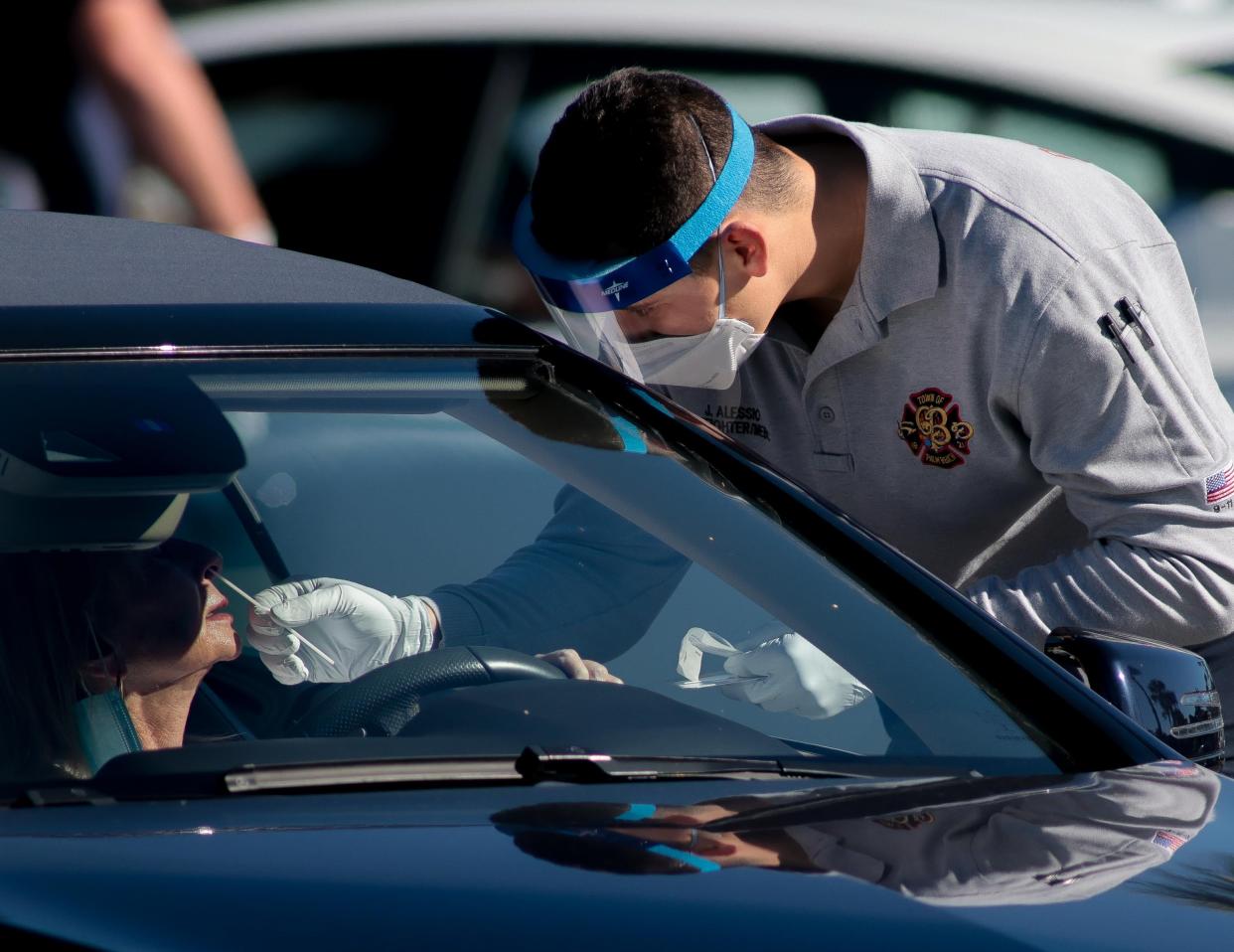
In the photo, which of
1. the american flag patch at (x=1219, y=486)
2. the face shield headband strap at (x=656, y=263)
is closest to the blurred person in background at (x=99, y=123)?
the face shield headband strap at (x=656, y=263)

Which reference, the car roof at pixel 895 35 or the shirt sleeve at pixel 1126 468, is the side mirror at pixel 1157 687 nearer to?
the shirt sleeve at pixel 1126 468

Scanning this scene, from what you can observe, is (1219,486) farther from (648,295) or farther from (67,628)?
(67,628)

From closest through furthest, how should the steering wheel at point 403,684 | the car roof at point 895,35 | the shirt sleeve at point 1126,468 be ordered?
the steering wheel at point 403,684 < the shirt sleeve at point 1126,468 < the car roof at point 895,35

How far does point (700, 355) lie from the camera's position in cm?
259

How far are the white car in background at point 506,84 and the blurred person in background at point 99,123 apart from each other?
0.10 meters

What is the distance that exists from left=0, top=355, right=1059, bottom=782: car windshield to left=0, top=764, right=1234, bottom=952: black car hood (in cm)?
14

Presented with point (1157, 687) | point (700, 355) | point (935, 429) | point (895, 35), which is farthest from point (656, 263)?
point (895, 35)

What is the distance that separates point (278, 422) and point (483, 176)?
10.9ft

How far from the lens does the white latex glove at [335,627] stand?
175 cm

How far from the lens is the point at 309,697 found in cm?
171

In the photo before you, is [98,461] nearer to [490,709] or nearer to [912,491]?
[490,709]

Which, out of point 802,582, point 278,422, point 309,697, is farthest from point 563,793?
point 278,422

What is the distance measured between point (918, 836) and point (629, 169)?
4.08 ft

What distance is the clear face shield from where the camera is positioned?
2.42 meters
